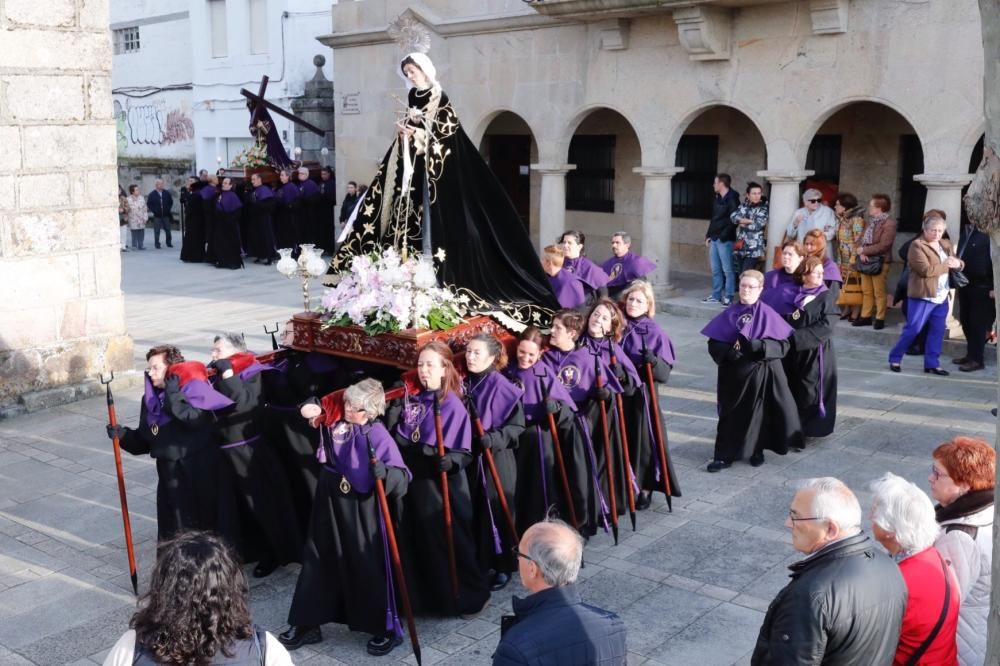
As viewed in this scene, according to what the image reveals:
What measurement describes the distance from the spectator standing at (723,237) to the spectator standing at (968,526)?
10.1m

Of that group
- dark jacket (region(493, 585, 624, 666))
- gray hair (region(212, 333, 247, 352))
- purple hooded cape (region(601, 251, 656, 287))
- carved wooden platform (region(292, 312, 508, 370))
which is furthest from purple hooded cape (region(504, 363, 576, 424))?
purple hooded cape (region(601, 251, 656, 287))

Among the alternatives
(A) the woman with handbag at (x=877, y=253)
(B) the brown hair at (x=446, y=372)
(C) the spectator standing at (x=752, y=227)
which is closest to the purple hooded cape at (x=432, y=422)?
(B) the brown hair at (x=446, y=372)

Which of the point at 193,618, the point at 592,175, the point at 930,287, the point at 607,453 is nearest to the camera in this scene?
the point at 193,618

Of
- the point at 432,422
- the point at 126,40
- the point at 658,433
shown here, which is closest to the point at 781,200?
the point at 658,433

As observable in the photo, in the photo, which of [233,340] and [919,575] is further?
[233,340]

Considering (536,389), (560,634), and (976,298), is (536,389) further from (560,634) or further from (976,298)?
(976,298)

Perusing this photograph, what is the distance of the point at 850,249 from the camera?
42.7ft

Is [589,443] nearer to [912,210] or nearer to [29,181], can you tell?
[29,181]

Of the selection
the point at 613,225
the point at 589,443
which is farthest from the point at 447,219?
the point at 613,225

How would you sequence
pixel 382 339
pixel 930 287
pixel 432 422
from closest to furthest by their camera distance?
pixel 432 422 < pixel 382 339 < pixel 930 287

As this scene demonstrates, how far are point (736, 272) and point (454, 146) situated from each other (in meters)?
8.08

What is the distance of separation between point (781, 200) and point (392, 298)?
819 centimetres

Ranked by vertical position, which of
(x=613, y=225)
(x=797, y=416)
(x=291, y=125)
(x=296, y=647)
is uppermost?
(x=291, y=125)

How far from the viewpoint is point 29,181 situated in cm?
1008
